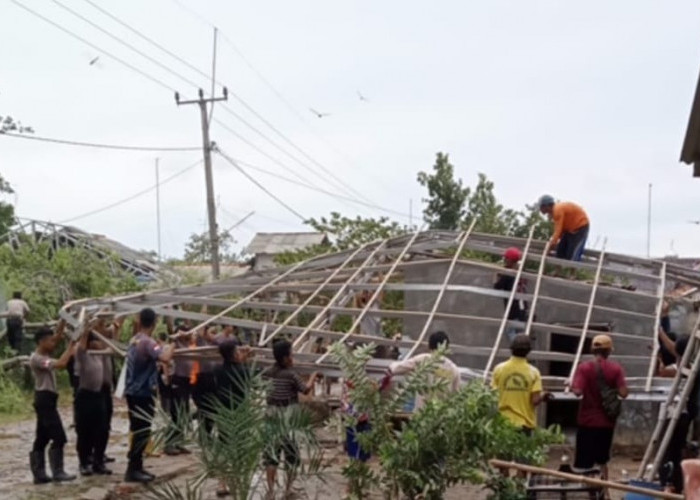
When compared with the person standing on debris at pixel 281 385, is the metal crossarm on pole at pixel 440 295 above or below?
above

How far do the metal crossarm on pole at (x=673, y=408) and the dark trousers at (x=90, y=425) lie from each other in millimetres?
5275

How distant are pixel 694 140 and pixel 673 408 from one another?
237 centimetres

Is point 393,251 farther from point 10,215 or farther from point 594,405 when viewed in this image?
point 10,215

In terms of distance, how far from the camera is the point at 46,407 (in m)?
9.13

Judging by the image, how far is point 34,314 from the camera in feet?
60.6

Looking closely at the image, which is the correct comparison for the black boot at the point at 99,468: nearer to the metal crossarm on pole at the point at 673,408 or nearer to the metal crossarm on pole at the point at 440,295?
the metal crossarm on pole at the point at 440,295

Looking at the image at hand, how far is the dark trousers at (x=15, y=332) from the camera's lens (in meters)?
17.0

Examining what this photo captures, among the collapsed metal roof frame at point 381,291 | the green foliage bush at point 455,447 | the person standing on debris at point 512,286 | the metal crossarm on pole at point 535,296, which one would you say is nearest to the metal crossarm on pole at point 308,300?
the collapsed metal roof frame at point 381,291

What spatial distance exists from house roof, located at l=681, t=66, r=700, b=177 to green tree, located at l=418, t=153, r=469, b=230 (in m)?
19.1

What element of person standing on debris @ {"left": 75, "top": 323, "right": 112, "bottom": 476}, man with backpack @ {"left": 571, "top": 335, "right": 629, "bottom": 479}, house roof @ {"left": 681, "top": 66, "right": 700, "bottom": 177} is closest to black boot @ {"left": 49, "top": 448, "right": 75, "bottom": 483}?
person standing on debris @ {"left": 75, "top": 323, "right": 112, "bottom": 476}

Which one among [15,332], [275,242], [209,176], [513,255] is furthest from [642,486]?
[275,242]

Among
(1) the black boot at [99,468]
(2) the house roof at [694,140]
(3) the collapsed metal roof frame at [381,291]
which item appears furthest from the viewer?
(3) the collapsed metal roof frame at [381,291]

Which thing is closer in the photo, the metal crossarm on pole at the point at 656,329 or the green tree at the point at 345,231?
the metal crossarm on pole at the point at 656,329

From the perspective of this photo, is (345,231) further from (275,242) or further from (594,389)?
(275,242)
